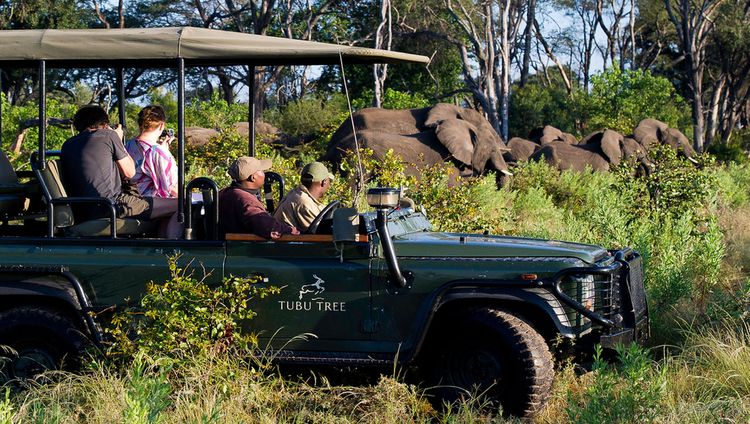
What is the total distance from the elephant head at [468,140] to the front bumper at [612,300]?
624 inches

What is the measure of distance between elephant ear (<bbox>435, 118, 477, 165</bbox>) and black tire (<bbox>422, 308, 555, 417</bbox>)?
54.3 feet

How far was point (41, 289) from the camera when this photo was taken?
20.2ft

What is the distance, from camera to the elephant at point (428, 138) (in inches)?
854

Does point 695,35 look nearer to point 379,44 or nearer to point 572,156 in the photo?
point 379,44

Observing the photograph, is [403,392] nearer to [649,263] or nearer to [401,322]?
[401,322]

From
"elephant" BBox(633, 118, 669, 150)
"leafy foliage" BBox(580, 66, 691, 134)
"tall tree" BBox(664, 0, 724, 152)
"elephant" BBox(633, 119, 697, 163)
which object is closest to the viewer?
"elephant" BBox(633, 119, 697, 163)

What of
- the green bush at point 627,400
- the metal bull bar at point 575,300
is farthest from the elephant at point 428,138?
the green bush at point 627,400

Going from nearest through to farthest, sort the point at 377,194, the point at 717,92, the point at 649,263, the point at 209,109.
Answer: the point at 377,194 < the point at 649,263 < the point at 209,109 < the point at 717,92

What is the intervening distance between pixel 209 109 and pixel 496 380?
20327 mm

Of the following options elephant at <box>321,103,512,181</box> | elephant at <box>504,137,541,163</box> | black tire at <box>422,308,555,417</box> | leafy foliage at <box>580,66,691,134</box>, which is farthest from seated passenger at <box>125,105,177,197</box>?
leafy foliage at <box>580,66,691,134</box>

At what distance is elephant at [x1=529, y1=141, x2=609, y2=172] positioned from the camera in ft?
84.9

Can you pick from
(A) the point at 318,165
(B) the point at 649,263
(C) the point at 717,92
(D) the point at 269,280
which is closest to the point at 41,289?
(D) the point at 269,280

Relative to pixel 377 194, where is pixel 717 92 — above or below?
above

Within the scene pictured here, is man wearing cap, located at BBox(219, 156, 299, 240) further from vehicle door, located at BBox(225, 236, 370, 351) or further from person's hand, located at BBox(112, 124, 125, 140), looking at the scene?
person's hand, located at BBox(112, 124, 125, 140)
